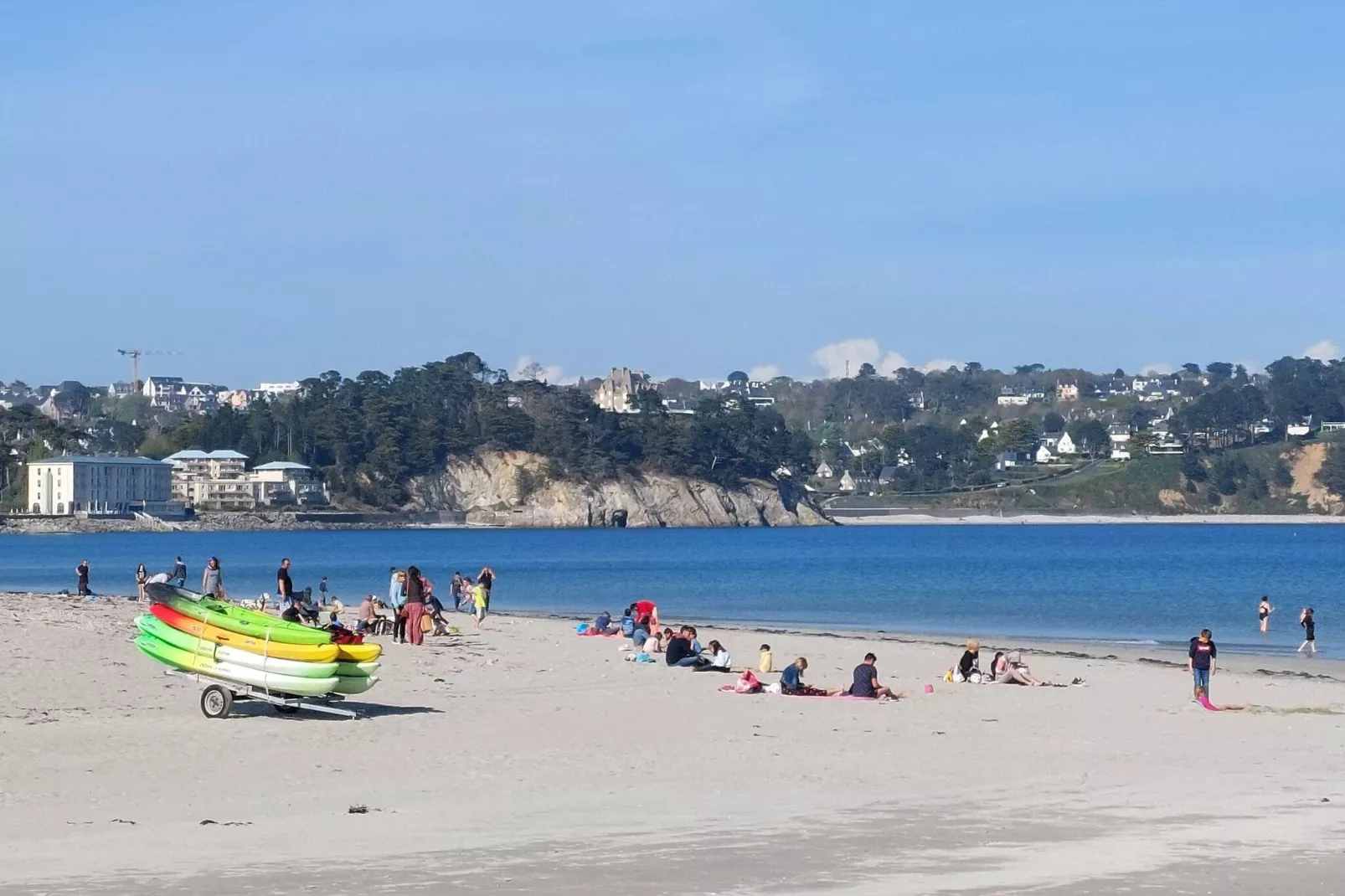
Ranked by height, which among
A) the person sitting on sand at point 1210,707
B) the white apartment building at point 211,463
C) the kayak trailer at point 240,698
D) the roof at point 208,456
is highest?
the roof at point 208,456

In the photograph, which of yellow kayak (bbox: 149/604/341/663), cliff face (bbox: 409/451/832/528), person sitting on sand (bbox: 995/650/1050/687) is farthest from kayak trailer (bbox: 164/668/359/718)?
cliff face (bbox: 409/451/832/528)

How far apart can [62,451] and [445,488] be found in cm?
4756

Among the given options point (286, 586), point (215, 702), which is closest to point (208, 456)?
point (286, 586)

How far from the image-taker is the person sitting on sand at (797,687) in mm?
20641

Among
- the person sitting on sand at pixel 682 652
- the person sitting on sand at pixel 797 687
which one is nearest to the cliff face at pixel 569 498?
the person sitting on sand at pixel 682 652

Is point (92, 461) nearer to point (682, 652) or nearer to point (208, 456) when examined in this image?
point (208, 456)

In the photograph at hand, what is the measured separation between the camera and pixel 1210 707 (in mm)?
19953

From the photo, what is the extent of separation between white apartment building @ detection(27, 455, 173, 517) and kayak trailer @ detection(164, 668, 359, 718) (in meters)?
168

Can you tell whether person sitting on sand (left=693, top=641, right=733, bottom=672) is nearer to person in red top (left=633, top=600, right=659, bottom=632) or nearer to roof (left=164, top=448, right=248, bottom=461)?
person in red top (left=633, top=600, right=659, bottom=632)

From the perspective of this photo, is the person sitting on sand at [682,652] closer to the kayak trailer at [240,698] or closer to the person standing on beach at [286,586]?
the kayak trailer at [240,698]

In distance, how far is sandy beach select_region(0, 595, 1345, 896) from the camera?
10.3 m

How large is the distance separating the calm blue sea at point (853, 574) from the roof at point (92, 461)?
2779 centimetres

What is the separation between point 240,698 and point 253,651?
21.7 inches

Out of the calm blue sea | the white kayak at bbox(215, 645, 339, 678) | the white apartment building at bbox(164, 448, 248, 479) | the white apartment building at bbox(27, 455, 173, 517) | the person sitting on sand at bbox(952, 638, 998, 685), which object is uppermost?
the white apartment building at bbox(164, 448, 248, 479)
